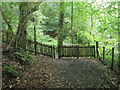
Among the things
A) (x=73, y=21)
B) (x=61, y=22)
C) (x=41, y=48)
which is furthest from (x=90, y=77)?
(x=73, y=21)

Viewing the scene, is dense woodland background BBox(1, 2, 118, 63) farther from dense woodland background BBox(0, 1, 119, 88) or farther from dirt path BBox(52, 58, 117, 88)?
dirt path BBox(52, 58, 117, 88)

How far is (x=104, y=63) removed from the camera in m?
7.14

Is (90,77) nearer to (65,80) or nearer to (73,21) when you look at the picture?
(65,80)

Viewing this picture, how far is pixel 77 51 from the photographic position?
9.24 meters

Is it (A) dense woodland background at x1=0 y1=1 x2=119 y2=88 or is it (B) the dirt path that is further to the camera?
(A) dense woodland background at x1=0 y1=1 x2=119 y2=88

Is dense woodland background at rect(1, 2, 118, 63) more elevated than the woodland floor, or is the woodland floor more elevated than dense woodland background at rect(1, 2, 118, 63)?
dense woodland background at rect(1, 2, 118, 63)

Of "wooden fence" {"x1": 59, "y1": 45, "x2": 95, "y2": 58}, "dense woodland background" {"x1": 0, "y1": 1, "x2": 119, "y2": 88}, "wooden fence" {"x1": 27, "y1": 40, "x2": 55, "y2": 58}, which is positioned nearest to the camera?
"dense woodland background" {"x1": 0, "y1": 1, "x2": 119, "y2": 88}

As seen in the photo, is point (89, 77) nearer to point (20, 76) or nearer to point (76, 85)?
point (76, 85)

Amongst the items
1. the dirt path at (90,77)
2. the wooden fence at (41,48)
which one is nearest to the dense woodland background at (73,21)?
the wooden fence at (41,48)

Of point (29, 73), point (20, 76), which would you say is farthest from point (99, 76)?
point (20, 76)

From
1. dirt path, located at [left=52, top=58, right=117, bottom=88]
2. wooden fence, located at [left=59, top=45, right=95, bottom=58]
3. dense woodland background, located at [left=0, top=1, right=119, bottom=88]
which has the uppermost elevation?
dense woodland background, located at [left=0, top=1, right=119, bottom=88]

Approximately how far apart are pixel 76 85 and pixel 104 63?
11.3 feet

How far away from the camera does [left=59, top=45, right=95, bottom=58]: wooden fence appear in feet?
30.2

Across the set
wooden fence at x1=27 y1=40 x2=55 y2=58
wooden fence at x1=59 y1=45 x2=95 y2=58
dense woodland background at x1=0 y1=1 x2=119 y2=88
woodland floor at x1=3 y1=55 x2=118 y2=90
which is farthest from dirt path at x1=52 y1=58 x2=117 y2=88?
wooden fence at x1=27 y1=40 x2=55 y2=58
